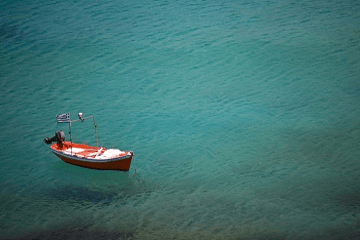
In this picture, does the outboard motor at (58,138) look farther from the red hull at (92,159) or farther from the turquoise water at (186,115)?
the turquoise water at (186,115)

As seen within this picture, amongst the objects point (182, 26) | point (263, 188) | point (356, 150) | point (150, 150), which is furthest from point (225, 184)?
point (182, 26)

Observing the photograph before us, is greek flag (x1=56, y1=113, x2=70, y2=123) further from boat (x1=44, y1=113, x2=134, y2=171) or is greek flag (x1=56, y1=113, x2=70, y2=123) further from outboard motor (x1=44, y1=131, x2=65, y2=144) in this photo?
outboard motor (x1=44, y1=131, x2=65, y2=144)

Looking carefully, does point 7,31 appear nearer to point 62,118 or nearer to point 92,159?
point 62,118

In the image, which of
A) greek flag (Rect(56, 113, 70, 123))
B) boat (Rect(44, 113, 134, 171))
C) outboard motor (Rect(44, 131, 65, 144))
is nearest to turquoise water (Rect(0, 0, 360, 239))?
boat (Rect(44, 113, 134, 171))

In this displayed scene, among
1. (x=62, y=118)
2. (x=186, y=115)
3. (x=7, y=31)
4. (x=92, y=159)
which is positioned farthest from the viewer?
(x=7, y=31)

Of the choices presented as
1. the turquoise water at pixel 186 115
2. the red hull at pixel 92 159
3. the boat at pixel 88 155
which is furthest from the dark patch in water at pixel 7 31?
the red hull at pixel 92 159

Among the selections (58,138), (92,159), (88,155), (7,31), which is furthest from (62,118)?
(7,31)
